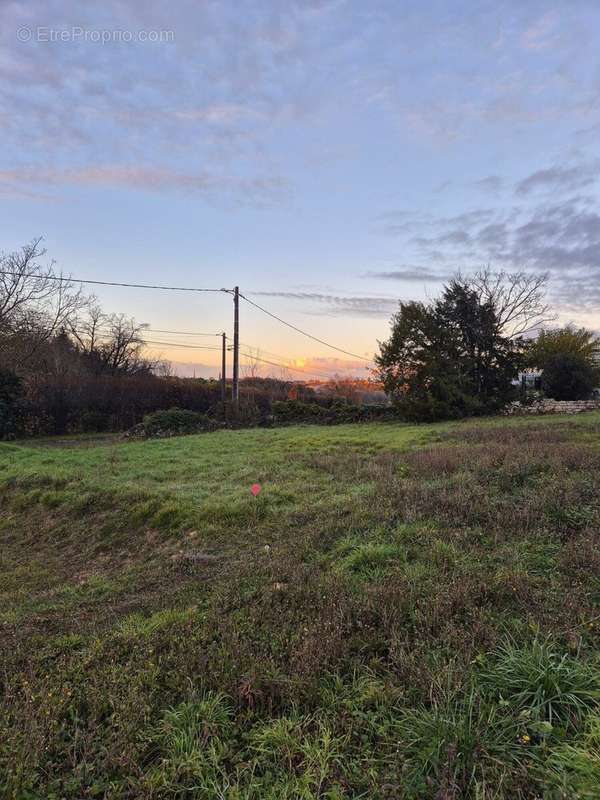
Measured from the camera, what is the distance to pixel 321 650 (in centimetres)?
236

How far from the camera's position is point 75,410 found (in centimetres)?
1952

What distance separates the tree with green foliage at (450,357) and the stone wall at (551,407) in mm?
606

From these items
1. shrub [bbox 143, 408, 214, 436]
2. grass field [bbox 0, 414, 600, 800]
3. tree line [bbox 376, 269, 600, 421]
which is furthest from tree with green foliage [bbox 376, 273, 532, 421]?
grass field [bbox 0, 414, 600, 800]

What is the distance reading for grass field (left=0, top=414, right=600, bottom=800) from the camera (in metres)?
1.69

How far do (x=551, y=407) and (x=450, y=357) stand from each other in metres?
4.77

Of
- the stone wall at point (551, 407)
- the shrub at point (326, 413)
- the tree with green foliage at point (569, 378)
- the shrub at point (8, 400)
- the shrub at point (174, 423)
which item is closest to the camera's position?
the shrub at point (174, 423)

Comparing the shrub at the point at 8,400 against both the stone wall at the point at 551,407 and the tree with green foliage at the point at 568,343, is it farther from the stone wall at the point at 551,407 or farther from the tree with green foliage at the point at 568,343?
the tree with green foliage at the point at 568,343

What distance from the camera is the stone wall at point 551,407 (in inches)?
710

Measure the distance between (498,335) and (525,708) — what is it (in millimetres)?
19885

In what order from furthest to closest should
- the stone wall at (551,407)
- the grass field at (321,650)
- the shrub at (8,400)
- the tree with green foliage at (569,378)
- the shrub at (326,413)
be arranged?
the tree with green foliage at (569,378) → the shrub at (326,413) → the stone wall at (551,407) → the shrub at (8,400) → the grass field at (321,650)

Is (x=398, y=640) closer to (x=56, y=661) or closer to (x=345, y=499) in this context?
(x=56, y=661)

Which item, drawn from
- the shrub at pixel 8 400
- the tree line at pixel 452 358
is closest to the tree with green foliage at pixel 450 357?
the tree line at pixel 452 358

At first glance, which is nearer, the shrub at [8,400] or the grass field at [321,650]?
the grass field at [321,650]

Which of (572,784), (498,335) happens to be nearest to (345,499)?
(572,784)
